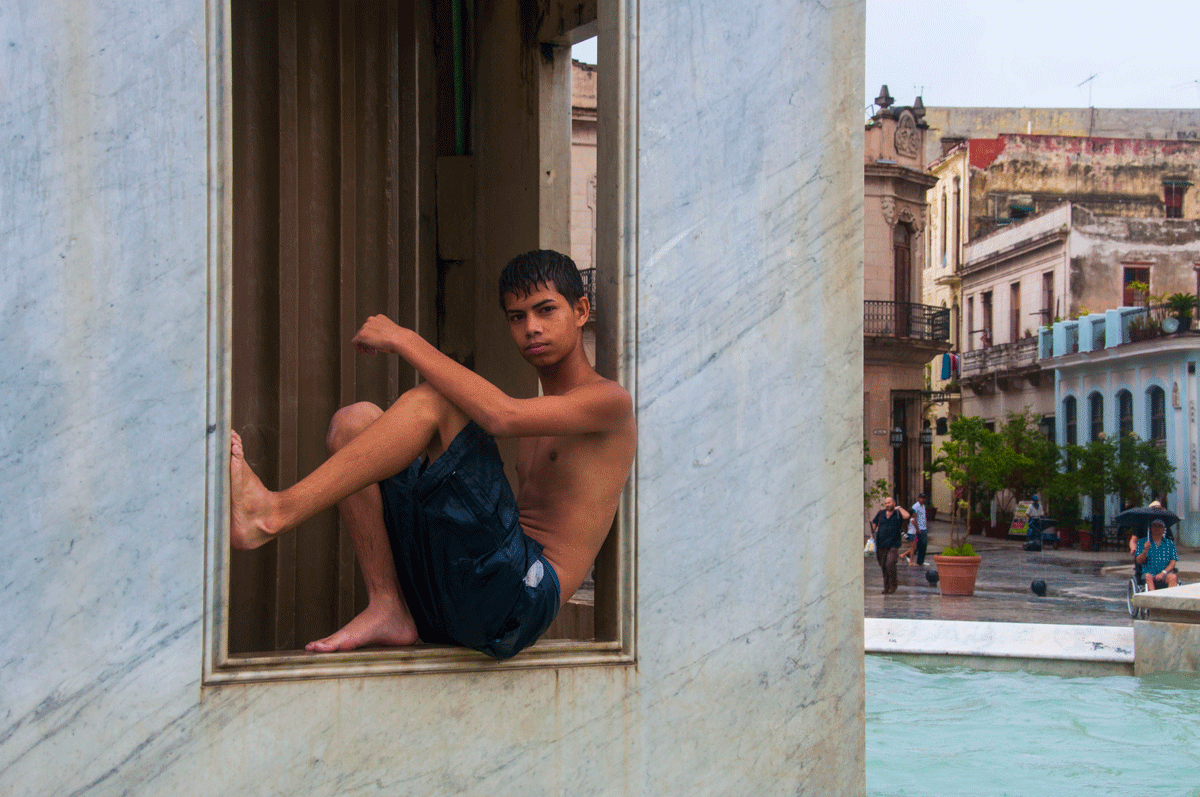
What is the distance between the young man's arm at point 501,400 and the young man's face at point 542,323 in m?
0.22

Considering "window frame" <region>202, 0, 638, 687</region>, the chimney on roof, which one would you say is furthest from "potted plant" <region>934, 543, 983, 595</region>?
the chimney on roof

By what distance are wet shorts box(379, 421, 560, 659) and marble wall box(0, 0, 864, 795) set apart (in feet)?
0.57

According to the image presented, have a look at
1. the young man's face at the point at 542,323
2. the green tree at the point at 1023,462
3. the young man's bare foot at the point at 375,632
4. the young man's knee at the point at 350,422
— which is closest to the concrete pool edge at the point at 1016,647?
the young man's face at the point at 542,323

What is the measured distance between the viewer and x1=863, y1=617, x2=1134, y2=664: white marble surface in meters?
7.69

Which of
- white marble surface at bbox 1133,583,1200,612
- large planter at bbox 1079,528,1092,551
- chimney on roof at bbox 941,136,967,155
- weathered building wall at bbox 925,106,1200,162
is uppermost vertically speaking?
weathered building wall at bbox 925,106,1200,162

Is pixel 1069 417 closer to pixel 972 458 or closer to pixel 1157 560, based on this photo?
pixel 972 458

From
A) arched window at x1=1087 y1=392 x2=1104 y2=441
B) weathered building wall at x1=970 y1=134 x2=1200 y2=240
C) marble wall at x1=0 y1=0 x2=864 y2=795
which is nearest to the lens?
marble wall at x1=0 y1=0 x2=864 y2=795

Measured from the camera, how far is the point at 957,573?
16906 mm

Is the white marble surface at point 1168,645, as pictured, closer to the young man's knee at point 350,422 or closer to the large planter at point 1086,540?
the young man's knee at point 350,422

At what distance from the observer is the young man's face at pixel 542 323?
3.50 metres

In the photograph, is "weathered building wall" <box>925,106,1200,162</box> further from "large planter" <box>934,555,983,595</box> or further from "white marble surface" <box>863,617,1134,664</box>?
"white marble surface" <box>863,617,1134,664</box>

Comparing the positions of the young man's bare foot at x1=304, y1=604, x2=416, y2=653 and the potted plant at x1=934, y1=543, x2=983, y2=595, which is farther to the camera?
the potted plant at x1=934, y1=543, x2=983, y2=595

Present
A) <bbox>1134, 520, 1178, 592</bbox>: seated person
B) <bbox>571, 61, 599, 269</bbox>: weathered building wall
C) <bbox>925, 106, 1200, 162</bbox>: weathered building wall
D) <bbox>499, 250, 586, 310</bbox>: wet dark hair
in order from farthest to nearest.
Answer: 1. <bbox>925, 106, 1200, 162</bbox>: weathered building wall
2. <bbox>571, 61, 599, 269</bbox>: weathered building wall
3. <bbox>1134, 520, 1178, 592</bbox>: seated person
4. <bbox>499, 250, 586, 310</bbox>: wet dark hair

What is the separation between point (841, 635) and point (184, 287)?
2.07m
